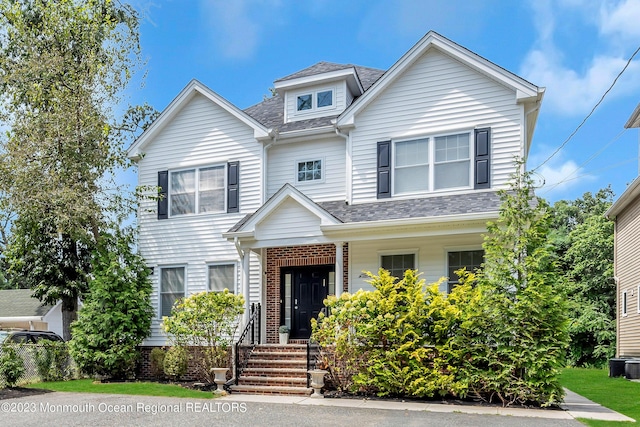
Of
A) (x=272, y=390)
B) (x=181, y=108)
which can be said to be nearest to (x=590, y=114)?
(x=272, y=390)

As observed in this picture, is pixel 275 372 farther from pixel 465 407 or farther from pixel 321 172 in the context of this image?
pixel 321 172

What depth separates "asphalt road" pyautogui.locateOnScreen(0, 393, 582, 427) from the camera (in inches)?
334

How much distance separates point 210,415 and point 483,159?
822 centimetres

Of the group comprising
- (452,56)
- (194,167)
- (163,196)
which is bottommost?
(163,196)

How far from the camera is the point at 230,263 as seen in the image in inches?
594

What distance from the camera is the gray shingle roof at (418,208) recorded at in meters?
12.3

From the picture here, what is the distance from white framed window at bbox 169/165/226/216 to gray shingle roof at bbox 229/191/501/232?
76.7 inches

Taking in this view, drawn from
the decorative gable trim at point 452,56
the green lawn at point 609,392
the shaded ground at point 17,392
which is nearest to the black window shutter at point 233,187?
the decorative gable trim at point 452,56

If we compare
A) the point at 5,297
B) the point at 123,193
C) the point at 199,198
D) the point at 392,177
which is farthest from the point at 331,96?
the point at 5,297

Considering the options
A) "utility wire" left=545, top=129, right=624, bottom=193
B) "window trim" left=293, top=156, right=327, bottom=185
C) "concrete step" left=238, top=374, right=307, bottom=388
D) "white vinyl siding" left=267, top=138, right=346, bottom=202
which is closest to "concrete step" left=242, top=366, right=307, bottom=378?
"concrete step" left=238, top=374, right=307, bottom=388

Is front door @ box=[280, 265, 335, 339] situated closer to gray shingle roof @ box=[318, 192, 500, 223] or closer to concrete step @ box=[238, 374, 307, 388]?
gray shingle roof @ box=[318, 192, 500, 223]

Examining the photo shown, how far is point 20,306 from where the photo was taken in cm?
3012

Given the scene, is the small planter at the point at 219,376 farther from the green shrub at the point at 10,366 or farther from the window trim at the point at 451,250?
the window trim at the point at 451,250

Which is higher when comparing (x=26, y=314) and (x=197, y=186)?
(x=197, y=186)
